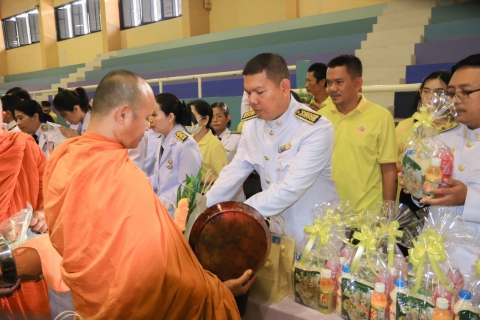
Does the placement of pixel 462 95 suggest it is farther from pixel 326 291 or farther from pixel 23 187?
pixel 23 187

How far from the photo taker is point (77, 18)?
1394 centimetres

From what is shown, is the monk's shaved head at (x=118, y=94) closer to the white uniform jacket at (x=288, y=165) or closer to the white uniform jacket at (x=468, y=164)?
the white uniform jacket at (x=288, y=165)

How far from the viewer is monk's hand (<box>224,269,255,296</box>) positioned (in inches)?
49.3

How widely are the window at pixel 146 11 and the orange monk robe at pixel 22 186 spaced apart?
9.70 m

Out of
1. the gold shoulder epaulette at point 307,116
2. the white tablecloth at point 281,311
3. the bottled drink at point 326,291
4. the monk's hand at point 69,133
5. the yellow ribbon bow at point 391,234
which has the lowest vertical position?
the white tablecloth at point 281,311

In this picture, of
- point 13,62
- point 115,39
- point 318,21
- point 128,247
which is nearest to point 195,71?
point 318,21

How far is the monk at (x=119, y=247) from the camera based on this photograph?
1.13 meters

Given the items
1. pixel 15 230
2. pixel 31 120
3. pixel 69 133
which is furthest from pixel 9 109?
pixel 15 230

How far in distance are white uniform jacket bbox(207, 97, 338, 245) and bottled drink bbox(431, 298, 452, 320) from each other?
0.71 metres

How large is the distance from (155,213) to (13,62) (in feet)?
61.2

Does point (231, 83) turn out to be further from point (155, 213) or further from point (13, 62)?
point (13, 62)

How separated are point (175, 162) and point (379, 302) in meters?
1.79

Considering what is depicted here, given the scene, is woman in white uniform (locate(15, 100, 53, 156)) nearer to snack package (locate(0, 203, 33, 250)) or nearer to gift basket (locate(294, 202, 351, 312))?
snack package (locate(0, 203, 33, 250))

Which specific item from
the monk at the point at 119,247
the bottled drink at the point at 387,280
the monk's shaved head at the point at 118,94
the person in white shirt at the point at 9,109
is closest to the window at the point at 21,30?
the person in white shirt at the point at 9,109
